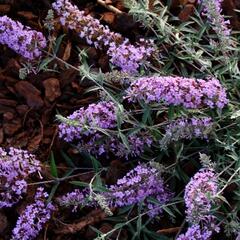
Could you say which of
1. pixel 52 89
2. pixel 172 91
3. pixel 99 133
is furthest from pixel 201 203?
pixel 52 89

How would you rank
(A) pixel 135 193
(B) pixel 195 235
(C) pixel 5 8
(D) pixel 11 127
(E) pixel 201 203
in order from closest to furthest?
1. (E) pixel 201 203
2. (B) pixel 195 235
3. (A) pixel 135 193
4. (D) pixel 11 127
5. (C) pixel 5 8

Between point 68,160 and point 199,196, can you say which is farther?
point 68,160

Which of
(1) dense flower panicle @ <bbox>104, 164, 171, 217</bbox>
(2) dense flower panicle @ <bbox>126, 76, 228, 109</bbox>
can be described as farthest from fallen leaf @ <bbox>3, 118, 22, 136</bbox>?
(2) dense flower panicle @ <bbox>126, 76, 228, 109</bbox>

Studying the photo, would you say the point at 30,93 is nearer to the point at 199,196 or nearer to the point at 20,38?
the point at 20,38

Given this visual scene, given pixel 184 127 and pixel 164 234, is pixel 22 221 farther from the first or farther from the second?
pixel 184 127

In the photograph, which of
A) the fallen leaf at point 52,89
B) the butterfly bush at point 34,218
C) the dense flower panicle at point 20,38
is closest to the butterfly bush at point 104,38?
the dense flower panicle at point 20,38

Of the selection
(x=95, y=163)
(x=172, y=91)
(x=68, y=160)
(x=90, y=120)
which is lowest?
→ (x=68, y=160)

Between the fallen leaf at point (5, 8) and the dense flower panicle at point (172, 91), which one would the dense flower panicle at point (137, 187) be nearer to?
the dense flower panicle at point (172, 91)
